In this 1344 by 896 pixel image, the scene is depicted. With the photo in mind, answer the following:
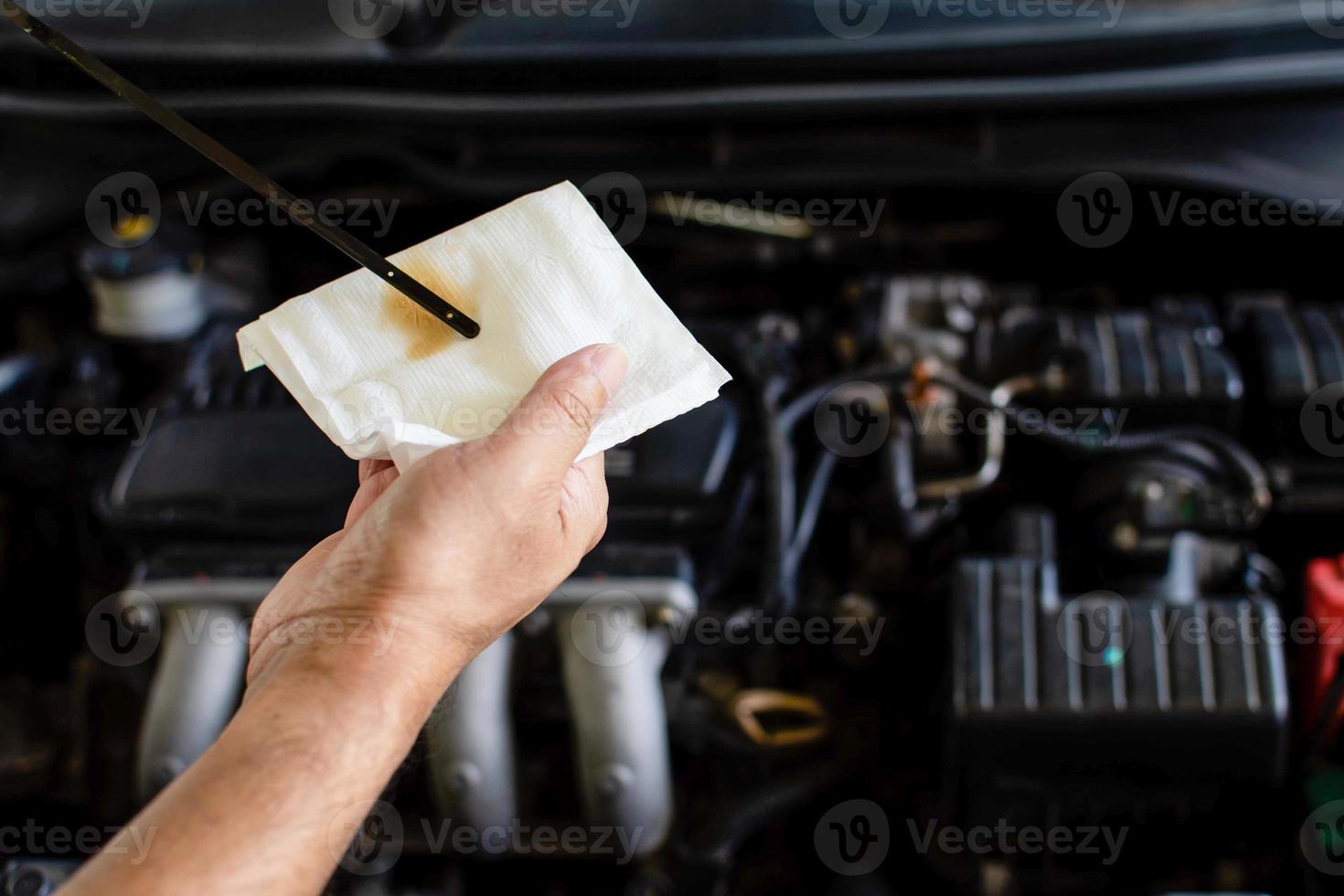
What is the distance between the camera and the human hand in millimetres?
644

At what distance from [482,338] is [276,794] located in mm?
324

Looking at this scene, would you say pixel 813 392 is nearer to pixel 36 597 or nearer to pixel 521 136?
pixel 521 136

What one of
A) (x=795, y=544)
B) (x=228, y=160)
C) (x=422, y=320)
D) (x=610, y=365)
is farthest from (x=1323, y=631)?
(x=228, y=160)

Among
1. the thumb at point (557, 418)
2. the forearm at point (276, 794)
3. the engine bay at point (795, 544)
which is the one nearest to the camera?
the forearm at point (276, 794)

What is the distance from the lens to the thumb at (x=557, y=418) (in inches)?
26.5

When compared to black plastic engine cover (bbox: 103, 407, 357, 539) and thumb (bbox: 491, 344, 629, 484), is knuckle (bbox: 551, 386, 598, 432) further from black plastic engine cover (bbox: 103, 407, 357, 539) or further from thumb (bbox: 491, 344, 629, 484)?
black plastic engine cover (bbox: 103, 407, 357, 539)

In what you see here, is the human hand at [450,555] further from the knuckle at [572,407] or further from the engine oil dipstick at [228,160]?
the engine oil dipstick at [228,160]

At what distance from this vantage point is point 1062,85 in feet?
3.71

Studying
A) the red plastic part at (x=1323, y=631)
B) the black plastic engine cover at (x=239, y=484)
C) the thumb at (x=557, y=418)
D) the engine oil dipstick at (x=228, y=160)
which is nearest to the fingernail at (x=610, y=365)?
the thumb at (x=557, y=418)

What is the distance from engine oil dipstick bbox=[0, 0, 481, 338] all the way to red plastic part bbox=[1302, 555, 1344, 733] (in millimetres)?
804

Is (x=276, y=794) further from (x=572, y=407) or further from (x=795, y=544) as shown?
(x=795, y=544)

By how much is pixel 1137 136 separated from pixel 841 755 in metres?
0.72

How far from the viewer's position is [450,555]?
0.66 meters

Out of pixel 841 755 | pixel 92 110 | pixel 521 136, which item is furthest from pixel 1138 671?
pixel 92 110
